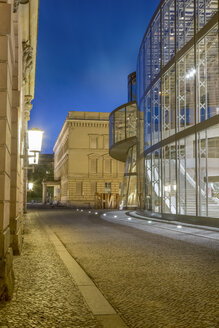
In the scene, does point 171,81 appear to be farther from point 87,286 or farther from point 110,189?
point 110,189

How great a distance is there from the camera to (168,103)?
2373cm

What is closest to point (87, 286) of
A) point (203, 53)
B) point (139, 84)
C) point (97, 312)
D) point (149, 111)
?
point (97, 312)

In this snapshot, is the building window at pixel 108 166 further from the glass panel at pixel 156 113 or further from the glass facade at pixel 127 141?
the glass panel at pixel 156 113

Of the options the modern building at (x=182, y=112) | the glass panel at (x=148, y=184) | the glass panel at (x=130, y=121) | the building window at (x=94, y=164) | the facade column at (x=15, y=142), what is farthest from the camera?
the building window at (x=94, y=164)

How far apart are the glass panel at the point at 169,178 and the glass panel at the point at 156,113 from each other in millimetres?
1549

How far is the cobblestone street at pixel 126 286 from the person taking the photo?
4223 mm

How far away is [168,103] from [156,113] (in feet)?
5.97

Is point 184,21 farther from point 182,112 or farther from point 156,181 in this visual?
point 156,181

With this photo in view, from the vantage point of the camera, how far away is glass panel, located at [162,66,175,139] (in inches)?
913

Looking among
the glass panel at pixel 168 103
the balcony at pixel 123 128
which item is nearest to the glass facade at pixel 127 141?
the balcony at pixel 123 128

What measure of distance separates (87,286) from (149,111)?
22.0 m

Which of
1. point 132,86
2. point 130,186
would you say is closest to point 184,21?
point 130,186

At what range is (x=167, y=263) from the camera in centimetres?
791

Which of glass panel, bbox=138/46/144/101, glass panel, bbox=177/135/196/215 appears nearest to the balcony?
glass panel, bbox=138/46/144/101
